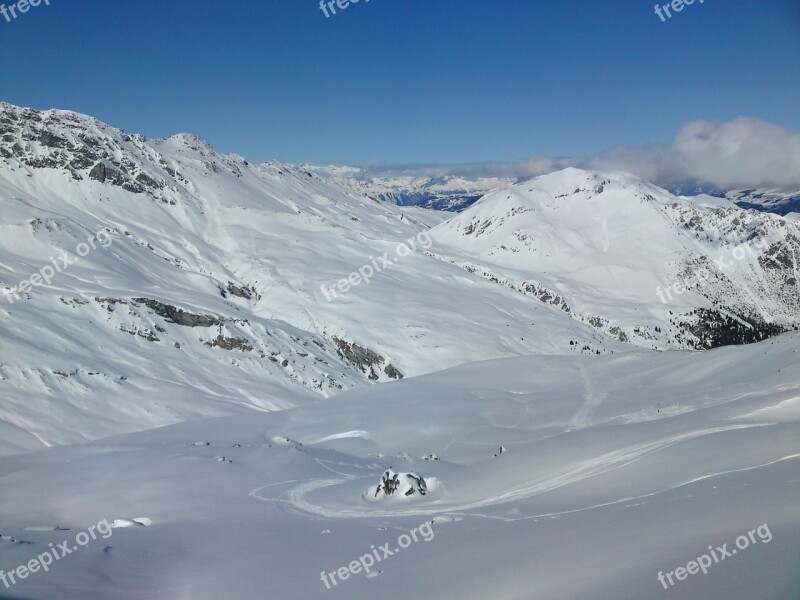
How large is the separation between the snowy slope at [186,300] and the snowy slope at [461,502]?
62.4 ft

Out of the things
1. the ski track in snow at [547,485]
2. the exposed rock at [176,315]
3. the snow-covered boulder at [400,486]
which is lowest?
the ski track in snow at [547,485]

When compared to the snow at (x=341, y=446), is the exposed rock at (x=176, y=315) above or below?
above

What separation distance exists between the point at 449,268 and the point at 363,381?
260ft

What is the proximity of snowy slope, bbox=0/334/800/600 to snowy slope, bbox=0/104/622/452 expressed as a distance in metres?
19.0

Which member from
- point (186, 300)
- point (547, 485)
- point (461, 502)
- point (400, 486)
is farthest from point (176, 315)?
point (547, 485)

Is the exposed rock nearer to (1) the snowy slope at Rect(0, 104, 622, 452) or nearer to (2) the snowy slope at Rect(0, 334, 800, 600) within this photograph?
(1) the snowy slope at Rect(0, 104, 622, 452)

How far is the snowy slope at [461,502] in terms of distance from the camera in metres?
9.91

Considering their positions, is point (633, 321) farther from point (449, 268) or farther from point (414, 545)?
point (414, 545)

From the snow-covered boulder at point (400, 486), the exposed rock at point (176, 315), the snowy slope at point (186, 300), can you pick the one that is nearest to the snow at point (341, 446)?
the snow-covered boulder at point (400, 486)

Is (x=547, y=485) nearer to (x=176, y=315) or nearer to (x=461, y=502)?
(x=461, y=502)

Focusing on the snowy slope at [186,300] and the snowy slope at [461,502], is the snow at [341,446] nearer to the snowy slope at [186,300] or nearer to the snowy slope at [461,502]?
the snowy slope at [461,502]

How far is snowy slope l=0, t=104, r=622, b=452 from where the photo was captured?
50438 millimetres

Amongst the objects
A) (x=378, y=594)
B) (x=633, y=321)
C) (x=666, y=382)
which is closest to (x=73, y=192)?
(x=666, y=382)

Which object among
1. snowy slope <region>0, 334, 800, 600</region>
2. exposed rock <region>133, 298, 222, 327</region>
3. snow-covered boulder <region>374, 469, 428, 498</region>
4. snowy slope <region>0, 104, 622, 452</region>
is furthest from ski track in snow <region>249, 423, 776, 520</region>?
exposed rock <region>133, 298, 222, 327</region>
